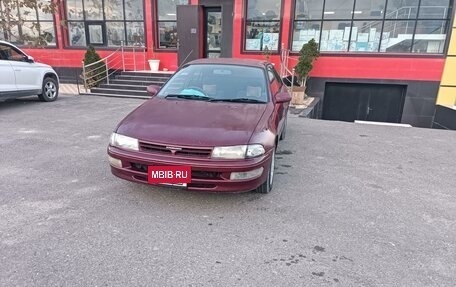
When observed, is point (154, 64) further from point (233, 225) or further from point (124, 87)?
point (233, 225)

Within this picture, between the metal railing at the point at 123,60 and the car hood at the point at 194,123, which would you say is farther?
the metal railing at the point at 123,60

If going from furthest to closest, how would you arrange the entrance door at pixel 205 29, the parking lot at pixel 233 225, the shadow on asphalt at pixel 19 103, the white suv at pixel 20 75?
the entrance door at pixel 205 29 < the shadow on asphalt at pixel 19 103 < the white suv at pixel 20 75 < the parking lot at pixel 233 225

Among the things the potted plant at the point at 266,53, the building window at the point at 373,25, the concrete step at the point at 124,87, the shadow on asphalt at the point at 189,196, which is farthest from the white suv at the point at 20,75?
the building window at the point at 373,25

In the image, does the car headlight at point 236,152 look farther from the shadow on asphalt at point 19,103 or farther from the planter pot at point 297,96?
the shadow on asphalt at point 19,103

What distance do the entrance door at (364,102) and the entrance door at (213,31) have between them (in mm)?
4367

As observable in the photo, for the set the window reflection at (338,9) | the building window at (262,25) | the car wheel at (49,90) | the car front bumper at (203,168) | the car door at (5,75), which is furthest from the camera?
the building window at (262,25)

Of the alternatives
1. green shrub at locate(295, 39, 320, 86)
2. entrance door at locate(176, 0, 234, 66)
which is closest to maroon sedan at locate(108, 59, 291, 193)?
green shrub at locate(295, 39, 320, 86)

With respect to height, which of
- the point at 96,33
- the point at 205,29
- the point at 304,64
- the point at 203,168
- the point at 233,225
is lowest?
the point at 233,225

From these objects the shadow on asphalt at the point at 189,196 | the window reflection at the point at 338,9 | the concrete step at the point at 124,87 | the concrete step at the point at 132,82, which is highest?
the window reflection at the point at 338,9

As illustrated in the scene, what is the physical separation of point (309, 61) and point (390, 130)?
142 inches

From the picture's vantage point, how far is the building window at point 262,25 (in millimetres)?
11077


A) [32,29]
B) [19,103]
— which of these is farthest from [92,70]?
[32,29]

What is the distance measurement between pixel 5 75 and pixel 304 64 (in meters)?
8.05

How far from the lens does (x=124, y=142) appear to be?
3.28 meters
